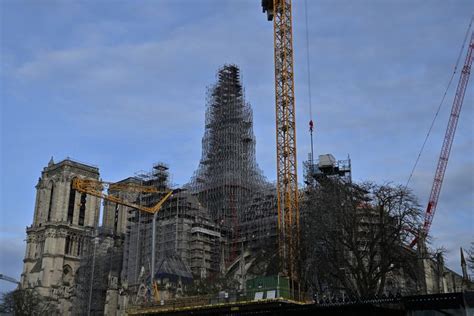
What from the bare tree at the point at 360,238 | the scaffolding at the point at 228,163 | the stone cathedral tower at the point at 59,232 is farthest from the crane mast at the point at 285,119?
the stone cathedral tower at the point at 59,232

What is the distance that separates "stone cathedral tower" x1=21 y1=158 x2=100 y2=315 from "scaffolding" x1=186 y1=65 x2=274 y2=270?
26.0 metres

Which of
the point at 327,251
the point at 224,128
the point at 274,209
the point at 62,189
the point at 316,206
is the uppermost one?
the point at 224,128

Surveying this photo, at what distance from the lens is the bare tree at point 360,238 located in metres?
50.3

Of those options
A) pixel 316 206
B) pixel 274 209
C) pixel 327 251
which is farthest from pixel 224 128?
pixel 327 251

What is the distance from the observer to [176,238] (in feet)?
317

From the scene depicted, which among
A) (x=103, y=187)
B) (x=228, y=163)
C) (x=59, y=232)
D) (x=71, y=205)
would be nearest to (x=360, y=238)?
(x=228, y=163)

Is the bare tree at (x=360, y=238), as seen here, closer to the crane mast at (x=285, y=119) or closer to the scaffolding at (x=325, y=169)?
the crane mast at (x=285, y=119)

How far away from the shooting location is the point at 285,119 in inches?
2753

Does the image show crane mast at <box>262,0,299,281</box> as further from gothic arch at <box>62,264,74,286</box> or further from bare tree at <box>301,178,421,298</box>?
gothic arch at <box>62,264,74,286</box>

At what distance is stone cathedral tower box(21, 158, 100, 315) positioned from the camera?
4459 inches

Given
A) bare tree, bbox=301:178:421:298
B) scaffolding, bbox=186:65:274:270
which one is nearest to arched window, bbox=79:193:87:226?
scaffolding, bbox=186:65:274:270

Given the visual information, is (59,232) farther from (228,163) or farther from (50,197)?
(228,163)

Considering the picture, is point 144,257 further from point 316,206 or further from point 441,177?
point 441,177

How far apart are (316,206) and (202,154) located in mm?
52432
